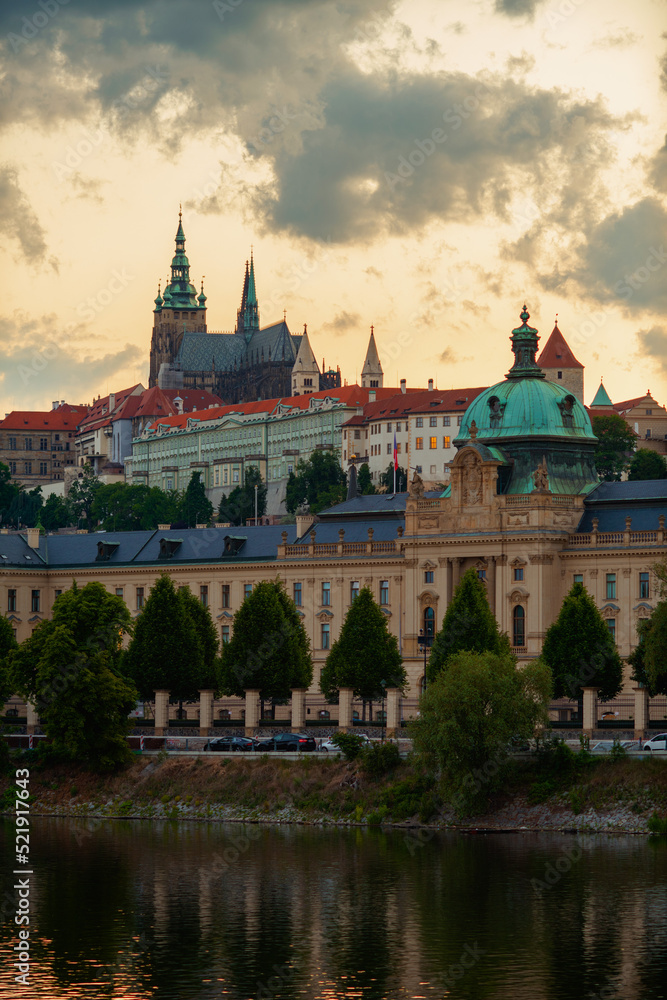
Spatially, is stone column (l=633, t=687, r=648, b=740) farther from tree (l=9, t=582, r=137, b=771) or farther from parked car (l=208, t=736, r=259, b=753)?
tree (l=9, t=582, r=137, b=771)

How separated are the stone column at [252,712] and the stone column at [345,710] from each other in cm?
512

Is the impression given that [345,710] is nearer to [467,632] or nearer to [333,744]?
[333,744]

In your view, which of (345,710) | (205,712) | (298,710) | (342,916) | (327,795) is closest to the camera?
(342,916)

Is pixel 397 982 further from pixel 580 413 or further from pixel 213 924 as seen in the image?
pixel 580 413

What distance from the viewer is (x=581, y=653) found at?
117 m

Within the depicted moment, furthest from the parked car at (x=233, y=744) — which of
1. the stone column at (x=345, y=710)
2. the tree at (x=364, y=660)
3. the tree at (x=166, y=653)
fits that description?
the tree at (x=166, y=653)

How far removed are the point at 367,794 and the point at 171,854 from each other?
14580 millimetres

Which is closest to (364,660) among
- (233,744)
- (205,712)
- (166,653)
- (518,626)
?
(205,712)

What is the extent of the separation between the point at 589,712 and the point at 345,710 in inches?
582

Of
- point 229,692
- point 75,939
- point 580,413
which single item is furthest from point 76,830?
point 580,413

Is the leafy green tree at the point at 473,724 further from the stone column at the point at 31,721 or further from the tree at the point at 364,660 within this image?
the stone column at the point at 31,721

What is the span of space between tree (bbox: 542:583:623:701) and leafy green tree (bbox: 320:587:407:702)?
353 inches

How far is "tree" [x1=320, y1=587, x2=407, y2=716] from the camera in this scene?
12000 cm

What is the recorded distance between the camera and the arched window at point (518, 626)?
13500cm
